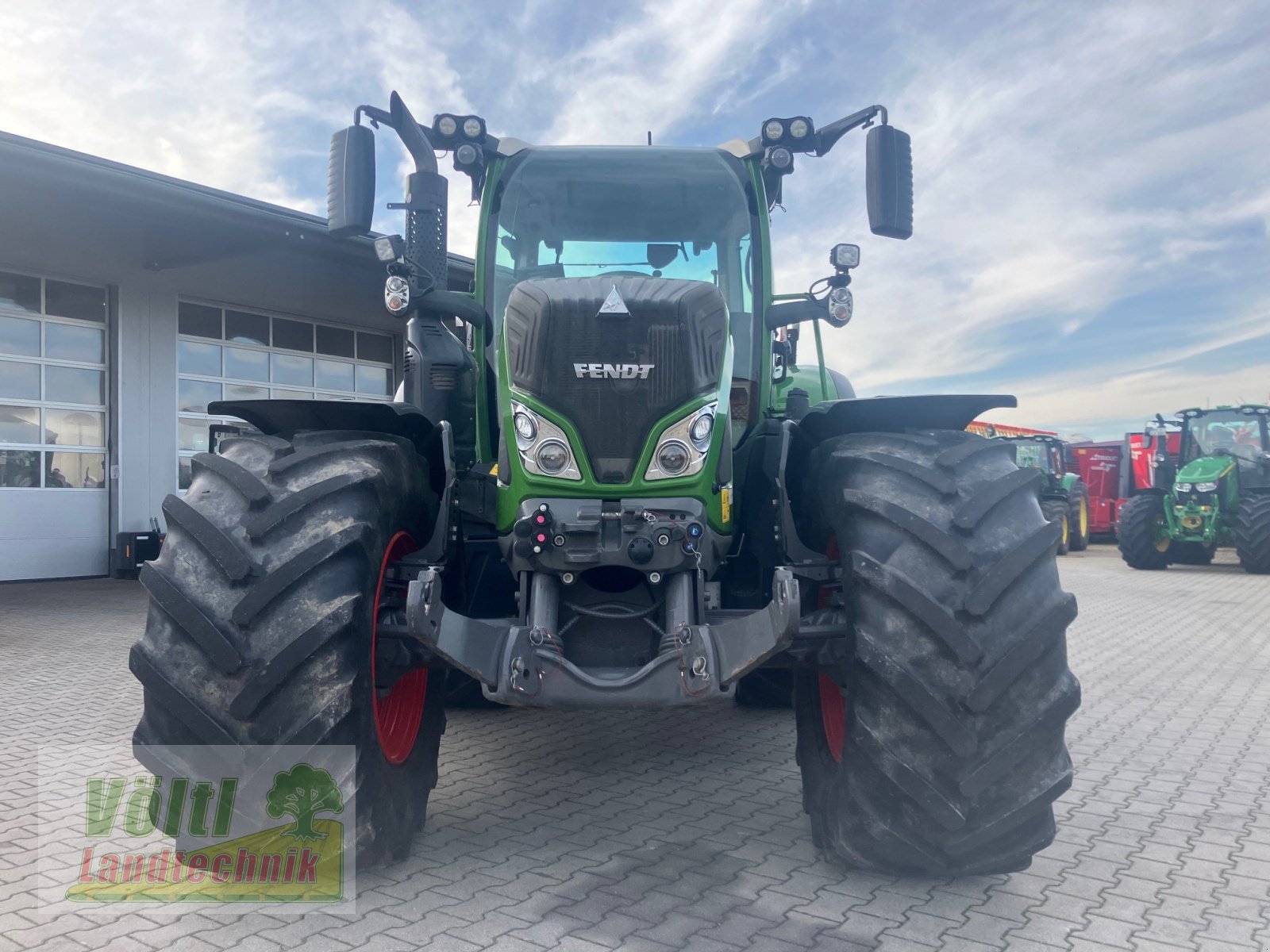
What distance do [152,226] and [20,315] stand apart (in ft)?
8.57

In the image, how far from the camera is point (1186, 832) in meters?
3.89

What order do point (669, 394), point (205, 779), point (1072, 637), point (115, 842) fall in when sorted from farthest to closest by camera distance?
point (1072, 637) < point (115, 842) < point (669, 394) < point (205, 779)

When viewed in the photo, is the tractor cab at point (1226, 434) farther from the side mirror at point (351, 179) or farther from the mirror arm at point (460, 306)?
the side mirror at point (351, 179)

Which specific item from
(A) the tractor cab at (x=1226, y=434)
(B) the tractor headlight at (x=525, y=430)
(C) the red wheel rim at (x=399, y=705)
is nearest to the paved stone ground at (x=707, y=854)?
(C) the red wheel rim at (x=399, y=705)

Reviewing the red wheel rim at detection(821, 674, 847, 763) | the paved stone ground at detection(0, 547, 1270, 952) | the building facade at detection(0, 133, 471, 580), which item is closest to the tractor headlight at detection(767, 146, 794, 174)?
the red wheel rim at detection(821, 674, 847, 763)

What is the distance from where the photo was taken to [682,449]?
3449mm

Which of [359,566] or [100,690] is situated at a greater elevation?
[359,566]

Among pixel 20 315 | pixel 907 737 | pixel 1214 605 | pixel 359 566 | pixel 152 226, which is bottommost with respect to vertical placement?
pixel 1214 605

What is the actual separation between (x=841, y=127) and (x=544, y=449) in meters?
1.97

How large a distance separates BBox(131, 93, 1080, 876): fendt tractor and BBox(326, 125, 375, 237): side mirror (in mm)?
12

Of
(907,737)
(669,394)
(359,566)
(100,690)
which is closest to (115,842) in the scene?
(359,566)

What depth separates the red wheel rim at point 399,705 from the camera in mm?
3330

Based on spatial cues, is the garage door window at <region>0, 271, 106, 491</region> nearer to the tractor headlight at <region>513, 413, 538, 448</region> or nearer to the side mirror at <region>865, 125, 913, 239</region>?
the tractor headlight at <region>513, 413, 538, 448</region>

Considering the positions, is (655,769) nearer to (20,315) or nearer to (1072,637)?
(1072,637)
